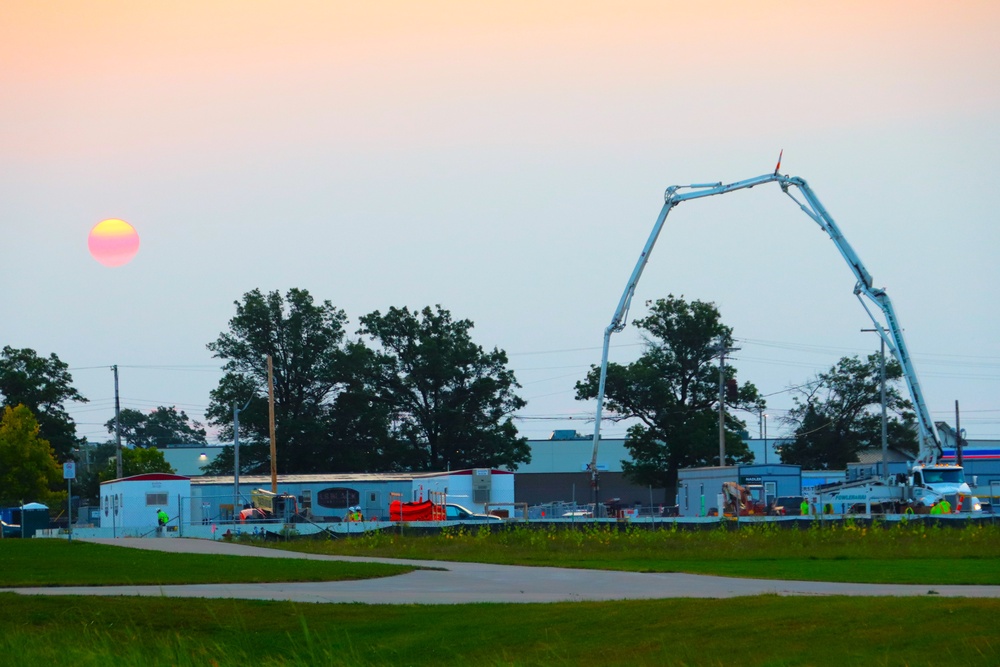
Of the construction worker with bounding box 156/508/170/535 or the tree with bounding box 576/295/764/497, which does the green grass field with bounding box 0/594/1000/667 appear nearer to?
the construction worker with bounding box 156/508/170/535

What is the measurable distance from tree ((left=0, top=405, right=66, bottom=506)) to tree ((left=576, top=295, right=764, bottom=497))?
123ft

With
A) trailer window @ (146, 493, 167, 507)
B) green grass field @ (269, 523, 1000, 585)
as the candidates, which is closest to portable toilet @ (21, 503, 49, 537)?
trailer window @ (146, 493, 167, 507)

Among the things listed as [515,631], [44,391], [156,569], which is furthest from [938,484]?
[44,391]

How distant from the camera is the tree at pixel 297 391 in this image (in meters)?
93.2

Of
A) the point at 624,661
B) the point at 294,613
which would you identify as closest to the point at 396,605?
the point at 294,613

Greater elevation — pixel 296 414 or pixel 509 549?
pixel 296 414

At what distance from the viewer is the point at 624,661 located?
46.8ft

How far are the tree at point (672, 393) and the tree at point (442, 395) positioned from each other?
7359mm

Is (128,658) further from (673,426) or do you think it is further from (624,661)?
(673,426)

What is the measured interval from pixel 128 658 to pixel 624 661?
5422 millimetres

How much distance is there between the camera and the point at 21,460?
241 ft

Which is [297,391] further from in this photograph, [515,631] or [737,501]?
[515,631]

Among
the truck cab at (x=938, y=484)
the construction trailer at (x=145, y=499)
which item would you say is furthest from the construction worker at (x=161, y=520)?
the truck cab at (x=938, y=484)

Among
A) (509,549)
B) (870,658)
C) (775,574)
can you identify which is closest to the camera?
(870,658)
